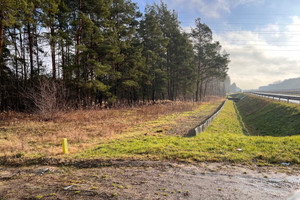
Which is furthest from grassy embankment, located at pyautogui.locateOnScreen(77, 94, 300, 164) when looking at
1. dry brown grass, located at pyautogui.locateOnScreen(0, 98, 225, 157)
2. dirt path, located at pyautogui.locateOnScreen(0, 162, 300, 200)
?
dry brown grass, located at pyautogui.locateOnScreen(0, 98, 225, 157)

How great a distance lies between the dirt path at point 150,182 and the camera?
3.68m

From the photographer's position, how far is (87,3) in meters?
17.5

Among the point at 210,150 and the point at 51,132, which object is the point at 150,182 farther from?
the point at 51,132

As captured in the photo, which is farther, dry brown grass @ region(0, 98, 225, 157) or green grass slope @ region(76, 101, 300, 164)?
dry brown grass @ region(0, 98, 225, 157)

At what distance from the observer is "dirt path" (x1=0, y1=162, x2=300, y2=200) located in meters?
3.68

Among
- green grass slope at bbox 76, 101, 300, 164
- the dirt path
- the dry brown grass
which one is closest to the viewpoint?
the dirt path

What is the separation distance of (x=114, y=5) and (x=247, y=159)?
76.8 ft

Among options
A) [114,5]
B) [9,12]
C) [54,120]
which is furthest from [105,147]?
[114,5]

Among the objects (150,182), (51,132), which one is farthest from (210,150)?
(51,132)

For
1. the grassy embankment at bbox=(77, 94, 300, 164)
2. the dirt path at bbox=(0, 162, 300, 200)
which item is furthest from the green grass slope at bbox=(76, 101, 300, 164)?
the dirt path at bbox=(0, 162, 300, 200)

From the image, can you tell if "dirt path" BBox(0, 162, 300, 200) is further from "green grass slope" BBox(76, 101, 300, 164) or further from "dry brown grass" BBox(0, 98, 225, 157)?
"dry brown grass" BBox(0, 98, 225, 157)

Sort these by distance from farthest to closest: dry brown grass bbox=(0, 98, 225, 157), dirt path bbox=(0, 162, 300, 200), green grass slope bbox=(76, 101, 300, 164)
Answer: dry brown grass bbox=(0, 98, 225, 157) → green grass slope bbox=(76, 101, 300, 164) → dirt path bbox=(0, 162, 300, 200)

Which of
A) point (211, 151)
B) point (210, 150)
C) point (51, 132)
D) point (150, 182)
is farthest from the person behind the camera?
point (51, 132)

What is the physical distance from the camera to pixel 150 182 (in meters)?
4.27
